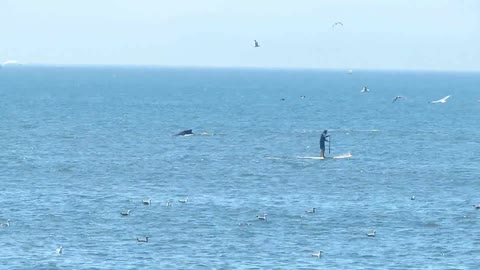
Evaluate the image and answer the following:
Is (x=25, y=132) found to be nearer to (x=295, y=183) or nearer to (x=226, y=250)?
(x=295, y=183)

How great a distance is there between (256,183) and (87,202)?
1377 centimetres

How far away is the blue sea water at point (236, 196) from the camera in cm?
5131

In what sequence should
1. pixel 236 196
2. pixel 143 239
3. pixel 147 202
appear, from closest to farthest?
pixel 143 239 → pixel 147 202 → pixel 236 196

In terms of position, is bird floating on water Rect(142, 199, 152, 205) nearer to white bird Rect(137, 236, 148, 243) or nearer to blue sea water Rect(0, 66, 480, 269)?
blue sea water Rect(0, 66, 480, 269)

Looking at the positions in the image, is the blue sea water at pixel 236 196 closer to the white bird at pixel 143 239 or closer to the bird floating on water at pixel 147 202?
the white bird at pixel 143 239

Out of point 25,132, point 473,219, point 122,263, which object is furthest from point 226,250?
point 25,132

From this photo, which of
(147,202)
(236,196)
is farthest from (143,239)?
(236,196)

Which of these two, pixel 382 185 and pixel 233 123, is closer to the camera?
pixel 382 185

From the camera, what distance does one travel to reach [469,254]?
51.7m

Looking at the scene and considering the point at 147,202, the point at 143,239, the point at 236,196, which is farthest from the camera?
the point at 236,196

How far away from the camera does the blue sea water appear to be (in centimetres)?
5131

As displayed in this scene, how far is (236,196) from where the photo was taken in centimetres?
6900

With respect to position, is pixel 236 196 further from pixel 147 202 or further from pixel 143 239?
pixel 143 239

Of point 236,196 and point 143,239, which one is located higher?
point 143,239
